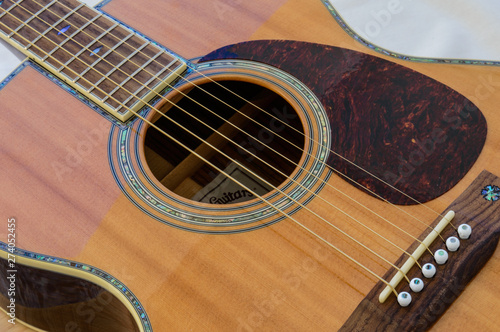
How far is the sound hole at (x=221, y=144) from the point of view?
4.88 ft

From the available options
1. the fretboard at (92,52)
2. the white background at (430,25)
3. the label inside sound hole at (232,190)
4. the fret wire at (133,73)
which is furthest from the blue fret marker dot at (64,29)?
the white background at (430,25)

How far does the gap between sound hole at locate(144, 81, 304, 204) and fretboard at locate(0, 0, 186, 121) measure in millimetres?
100

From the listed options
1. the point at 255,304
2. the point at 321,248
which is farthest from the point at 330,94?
the point at 255,304

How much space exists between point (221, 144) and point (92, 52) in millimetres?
396

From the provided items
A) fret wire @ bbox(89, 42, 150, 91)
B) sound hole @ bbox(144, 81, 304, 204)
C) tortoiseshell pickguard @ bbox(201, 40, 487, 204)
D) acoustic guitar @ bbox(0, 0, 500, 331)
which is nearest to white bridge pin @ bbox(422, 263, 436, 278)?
acoustic guitar @ bbox(0, 0, 500, 331)

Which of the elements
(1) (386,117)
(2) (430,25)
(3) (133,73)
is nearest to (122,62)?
(3) (133,73)

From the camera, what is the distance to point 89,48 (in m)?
1.47

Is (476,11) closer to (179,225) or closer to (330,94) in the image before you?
(330,94)

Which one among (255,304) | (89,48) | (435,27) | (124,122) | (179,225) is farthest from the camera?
(435,27)

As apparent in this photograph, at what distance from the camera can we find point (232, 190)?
4.99 ft

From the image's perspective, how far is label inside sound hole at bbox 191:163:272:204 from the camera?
1.51m

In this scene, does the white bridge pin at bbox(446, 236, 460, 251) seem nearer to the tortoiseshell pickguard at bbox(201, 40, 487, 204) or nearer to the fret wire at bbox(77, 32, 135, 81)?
the tortoiseshell pickguard at bbox(201, 40, 487, 204)

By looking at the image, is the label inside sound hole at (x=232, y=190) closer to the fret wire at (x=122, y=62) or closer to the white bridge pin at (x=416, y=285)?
the fret wire at (x=122, y=62)

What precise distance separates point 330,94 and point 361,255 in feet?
1.37
